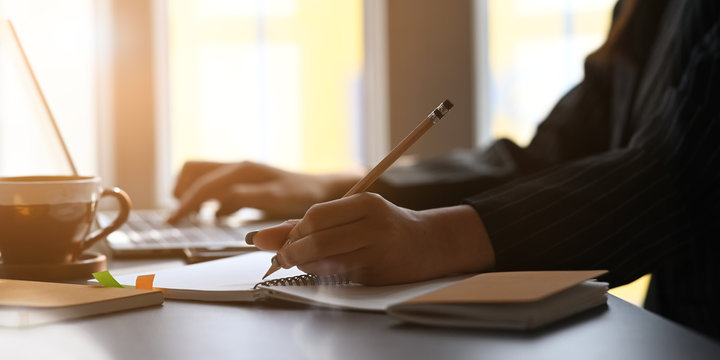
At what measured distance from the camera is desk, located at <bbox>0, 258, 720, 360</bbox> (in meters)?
0.38

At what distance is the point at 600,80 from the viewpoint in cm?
121

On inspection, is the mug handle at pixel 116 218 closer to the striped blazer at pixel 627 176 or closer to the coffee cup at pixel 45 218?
the coffee cup at pixel 45 218

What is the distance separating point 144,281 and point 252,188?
0.55 metres

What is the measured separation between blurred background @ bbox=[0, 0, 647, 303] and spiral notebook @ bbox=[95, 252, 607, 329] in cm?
217

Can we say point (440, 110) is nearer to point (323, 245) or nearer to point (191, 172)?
point (323, 245)

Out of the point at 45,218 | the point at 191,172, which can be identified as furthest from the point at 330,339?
the point at 191,172

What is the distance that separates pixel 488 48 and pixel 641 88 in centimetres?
181

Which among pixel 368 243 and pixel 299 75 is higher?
pixel 299 75

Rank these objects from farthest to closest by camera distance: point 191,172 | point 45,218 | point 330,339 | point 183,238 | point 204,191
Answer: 1. point 191,172
2. point 204,191
3. point 183,238
4. point 45,218
5. point 330,339

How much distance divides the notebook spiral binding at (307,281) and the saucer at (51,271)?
201mm

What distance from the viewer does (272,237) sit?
562mm

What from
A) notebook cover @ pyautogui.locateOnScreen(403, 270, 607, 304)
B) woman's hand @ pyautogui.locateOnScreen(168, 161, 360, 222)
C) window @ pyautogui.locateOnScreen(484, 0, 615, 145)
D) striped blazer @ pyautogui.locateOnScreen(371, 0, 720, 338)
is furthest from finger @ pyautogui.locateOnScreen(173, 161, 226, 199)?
window @ pyautogui.locateOnScreen(484, 0, 615, 145)

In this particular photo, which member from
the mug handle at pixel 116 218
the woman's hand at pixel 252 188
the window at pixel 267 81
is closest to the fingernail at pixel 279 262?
the mug handle at pixel 116 218

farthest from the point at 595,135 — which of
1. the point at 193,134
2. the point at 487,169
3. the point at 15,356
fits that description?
the point at 193,134
